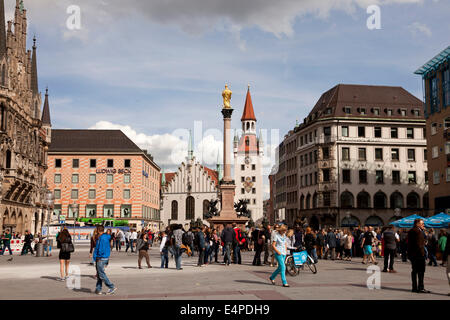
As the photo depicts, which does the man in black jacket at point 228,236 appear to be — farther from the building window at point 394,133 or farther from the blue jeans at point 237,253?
the building window at point 394,133

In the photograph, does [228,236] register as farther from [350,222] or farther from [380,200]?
[380,200]

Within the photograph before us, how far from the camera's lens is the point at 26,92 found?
53.4 m

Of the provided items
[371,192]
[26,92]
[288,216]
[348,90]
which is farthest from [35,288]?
[288,216]

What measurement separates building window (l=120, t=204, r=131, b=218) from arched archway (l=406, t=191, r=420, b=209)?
43070 millimetres

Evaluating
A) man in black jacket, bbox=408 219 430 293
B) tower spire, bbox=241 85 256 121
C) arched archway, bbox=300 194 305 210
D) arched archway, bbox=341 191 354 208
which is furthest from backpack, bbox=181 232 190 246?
tower spire, bbox=241 85 256 121

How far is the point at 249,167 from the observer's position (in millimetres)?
118688

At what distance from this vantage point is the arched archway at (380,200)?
227ft

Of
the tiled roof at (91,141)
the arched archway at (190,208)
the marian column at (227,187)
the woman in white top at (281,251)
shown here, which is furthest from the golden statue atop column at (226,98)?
the arched archway at (190,208)

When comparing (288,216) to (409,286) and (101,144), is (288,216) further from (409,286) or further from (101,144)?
(409,286)

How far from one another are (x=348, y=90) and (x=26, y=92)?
4574 cm

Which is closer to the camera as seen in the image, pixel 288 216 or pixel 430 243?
pixel 430 243

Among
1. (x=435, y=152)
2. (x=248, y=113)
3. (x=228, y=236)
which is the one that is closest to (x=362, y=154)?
(x=435, y=152)

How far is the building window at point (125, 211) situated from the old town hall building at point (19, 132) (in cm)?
2135

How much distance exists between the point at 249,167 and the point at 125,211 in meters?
43.4
